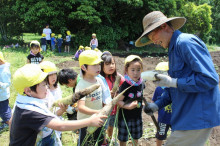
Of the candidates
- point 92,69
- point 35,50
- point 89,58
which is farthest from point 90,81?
point 35,50

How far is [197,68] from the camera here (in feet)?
5.63

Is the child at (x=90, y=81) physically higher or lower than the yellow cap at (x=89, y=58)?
lower

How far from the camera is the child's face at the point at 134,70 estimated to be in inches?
107

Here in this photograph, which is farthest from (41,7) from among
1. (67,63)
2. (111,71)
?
(111,71)

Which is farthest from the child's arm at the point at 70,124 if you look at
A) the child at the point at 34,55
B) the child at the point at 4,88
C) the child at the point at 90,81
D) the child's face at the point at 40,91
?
the child at the point at 34,55

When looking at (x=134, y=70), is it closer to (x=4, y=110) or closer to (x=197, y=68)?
(x=197, y=68)

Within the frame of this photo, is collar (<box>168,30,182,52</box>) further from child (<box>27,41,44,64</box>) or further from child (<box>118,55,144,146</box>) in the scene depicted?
child (<box>27,41,44,64</box>)

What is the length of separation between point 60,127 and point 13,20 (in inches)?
658

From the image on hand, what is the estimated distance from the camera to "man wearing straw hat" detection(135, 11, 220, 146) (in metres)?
1.74

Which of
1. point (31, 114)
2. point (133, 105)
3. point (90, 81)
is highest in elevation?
point (90, 81)

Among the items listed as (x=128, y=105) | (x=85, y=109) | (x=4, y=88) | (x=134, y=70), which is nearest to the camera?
(x=85, y=109)

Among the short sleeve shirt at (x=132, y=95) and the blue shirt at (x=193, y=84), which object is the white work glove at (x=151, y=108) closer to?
the short sleeve shirt at (x=132, y=95)

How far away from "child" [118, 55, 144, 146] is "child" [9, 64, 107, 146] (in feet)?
3.24

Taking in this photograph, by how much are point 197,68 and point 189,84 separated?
0.16 meters
